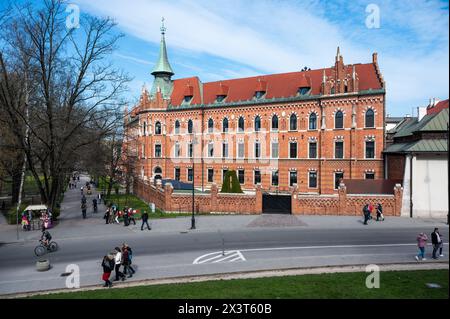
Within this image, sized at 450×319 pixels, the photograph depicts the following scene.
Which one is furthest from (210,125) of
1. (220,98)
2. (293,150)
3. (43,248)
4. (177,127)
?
(43,248)

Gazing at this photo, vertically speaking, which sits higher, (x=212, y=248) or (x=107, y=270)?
(x=107, y=270)

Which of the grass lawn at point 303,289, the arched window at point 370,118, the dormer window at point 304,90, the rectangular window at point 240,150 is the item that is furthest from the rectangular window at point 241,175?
the grass lawn at point 303,289

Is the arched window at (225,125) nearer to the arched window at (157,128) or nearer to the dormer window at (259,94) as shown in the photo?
the dormer window at (259,94)

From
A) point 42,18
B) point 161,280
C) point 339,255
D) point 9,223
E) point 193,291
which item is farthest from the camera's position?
point 9,223

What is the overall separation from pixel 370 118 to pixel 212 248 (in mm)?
27348

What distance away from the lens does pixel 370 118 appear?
125ft

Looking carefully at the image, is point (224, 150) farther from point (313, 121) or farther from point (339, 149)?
point (339, 149)

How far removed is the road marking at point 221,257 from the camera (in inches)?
643

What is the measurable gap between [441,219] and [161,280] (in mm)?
23860

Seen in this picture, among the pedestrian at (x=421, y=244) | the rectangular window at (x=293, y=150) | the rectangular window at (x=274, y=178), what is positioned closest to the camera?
the pedestrian at (x=421, y=244)

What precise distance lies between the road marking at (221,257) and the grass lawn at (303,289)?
340 centimetres

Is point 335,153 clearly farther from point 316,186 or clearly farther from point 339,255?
point 339,255
